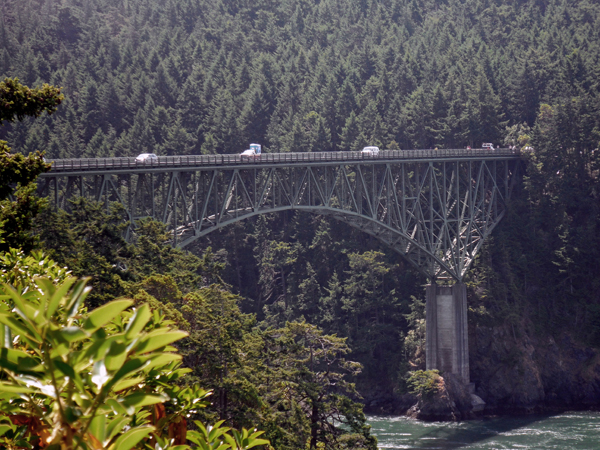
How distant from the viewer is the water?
4669 centimetres

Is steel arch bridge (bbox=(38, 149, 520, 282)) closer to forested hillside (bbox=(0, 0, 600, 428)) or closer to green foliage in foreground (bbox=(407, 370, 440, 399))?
forested hillside (bbox=(0, 0, 600, 428))

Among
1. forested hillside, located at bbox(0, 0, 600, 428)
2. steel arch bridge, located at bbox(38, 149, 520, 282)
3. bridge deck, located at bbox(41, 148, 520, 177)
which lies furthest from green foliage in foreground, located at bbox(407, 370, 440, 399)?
bridge deck, located at bbox(41, 148, 520, 177)

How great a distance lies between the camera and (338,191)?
51594mm

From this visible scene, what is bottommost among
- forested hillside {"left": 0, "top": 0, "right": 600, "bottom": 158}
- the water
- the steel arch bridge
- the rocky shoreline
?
the water

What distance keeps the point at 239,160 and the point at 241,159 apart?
428 millimetres

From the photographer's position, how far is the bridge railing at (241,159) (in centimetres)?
3950

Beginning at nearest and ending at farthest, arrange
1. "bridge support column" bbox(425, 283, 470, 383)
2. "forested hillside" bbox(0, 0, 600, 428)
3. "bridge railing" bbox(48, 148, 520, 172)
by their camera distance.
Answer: "bridge railing" bbox(48, 148, 520, 172), "bridge support column" bbox(425, 283, 470, 383), "forested hillside" bbox(0, 0, 600, 428)

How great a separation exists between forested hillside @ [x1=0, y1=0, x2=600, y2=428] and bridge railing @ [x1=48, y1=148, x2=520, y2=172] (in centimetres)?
345

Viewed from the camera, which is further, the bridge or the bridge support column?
the bridge support column

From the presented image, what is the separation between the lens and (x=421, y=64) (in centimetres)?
8950

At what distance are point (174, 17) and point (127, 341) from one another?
423ft

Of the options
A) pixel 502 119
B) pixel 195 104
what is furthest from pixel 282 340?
pixel 195 104

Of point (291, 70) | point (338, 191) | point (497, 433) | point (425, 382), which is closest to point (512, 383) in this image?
point (425, 382)

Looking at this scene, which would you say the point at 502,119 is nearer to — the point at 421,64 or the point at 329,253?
the point at 421,64
